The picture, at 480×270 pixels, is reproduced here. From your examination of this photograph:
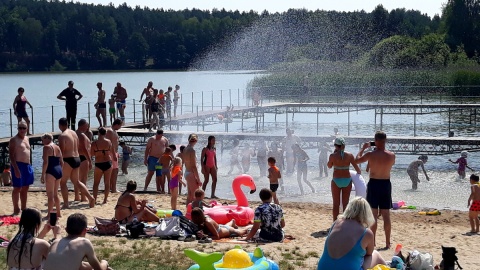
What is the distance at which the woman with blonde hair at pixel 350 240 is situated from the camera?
739 centimetres

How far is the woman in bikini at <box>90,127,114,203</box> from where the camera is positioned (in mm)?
14312

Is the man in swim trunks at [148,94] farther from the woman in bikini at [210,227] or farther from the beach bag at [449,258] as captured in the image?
the beach bag at [449,258]

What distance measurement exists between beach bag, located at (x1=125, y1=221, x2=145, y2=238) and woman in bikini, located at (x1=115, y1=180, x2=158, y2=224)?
0.52 meters

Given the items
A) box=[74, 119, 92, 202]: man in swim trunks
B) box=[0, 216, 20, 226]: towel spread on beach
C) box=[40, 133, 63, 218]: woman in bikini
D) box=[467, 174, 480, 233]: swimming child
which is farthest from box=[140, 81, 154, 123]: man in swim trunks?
box=[467, 174, 480, 233]: swimming child

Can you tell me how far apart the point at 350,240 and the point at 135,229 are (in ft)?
15.2

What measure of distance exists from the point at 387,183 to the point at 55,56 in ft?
382

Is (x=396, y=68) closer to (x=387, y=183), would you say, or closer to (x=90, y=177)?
(x=90, y=177)

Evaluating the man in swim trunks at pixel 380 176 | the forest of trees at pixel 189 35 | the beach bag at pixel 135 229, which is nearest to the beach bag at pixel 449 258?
the man in swim trunks at pixel 380 176

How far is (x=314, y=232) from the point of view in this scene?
476 inches

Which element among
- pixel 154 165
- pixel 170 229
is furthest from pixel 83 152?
pixel 170 229

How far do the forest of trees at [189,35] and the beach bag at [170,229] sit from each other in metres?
70.3

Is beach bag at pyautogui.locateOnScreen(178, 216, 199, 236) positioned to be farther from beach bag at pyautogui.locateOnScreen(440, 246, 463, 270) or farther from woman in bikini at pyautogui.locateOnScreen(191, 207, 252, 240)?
beach bag at pyautogui.locateOnScreen(440, 246, 463, 270)

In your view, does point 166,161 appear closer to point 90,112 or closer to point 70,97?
point 70,97

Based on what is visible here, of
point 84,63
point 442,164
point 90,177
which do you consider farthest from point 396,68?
point 84,63
